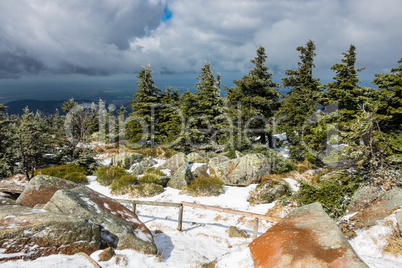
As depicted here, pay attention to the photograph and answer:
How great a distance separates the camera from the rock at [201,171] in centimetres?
1566

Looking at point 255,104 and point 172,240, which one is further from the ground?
point 255,104

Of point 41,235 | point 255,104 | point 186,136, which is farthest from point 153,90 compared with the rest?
point 41,235

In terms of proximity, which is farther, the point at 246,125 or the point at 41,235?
the point at 246,125

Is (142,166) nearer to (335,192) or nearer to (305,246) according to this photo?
(335,192)

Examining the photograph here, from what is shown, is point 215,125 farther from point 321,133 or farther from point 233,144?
point 321,133

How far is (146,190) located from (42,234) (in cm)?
918

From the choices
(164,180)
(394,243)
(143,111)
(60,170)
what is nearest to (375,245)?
(394,243)

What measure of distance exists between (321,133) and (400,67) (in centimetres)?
610

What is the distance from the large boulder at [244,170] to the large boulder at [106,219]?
9.19 meters

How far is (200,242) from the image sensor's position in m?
7.41

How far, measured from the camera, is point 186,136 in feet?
73.0

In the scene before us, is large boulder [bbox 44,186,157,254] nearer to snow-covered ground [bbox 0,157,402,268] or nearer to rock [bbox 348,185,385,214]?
snow-covered ground [bbox 0,157,402,268]

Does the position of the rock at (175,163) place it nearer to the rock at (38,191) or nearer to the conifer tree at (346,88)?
the rock at (38,191)

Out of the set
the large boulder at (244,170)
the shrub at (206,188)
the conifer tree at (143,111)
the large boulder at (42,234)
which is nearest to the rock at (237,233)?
the shrub at (206,188)
